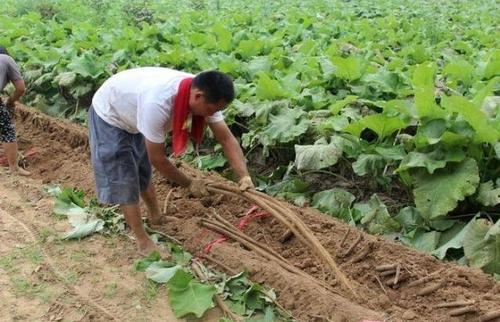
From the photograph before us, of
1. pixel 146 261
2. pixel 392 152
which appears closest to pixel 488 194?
pixel 392 152

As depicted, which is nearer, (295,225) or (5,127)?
(295,225)

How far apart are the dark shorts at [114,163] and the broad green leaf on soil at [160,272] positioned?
1.63ft

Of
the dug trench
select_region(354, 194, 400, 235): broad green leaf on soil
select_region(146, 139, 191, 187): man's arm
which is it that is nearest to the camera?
the dug trench

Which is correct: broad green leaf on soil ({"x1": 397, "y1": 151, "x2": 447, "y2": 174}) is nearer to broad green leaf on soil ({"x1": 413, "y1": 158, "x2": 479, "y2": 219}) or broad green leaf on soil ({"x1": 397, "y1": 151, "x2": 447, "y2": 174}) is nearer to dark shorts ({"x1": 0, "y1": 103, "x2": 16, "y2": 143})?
broad green leaf on soil ({"x1": 413, "y1": 158, "x2": 479, "y2": 219})

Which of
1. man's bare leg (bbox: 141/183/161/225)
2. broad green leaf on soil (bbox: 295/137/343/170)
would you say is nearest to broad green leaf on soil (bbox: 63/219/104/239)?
man's bare leg (bbox: 141/183/161/225)

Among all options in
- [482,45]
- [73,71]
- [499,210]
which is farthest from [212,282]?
[482,45]

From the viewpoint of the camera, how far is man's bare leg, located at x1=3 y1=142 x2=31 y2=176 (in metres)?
6.60

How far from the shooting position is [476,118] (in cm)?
449

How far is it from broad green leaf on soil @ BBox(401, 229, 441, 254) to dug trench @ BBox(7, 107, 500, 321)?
0.32m

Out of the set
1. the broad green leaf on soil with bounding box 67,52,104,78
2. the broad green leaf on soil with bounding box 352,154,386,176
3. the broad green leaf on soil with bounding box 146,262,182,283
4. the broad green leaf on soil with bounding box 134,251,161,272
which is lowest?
the broad green leaf on soil with bounding box 67,52,104,78

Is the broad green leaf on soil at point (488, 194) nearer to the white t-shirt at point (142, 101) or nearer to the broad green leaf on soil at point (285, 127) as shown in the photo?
the broad green leaf on soil at point (285, 127)

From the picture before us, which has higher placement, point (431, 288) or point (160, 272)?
point (431, 288)

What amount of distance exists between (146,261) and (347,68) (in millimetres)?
3126

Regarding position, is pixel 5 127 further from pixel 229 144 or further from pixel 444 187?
pixel 444 187
